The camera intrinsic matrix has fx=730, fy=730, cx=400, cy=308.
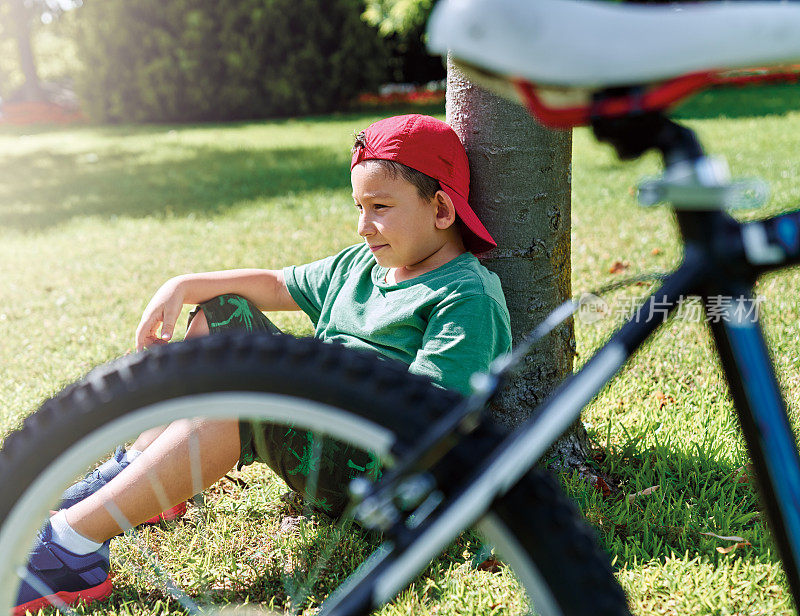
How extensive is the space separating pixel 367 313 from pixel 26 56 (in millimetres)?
27496

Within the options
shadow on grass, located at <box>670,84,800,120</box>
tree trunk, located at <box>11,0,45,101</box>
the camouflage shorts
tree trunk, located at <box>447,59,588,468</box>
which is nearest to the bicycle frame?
the camouflage shorts

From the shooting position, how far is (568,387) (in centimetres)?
91

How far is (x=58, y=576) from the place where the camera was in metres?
1.64

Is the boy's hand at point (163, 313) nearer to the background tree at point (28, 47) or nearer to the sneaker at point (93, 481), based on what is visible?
the sneaker at point (93, 481)

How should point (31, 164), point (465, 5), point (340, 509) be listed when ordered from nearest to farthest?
point (465, 5) → point (340, 509) → point (31, 164)

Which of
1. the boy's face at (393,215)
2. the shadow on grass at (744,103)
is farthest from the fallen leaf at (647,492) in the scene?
the shadow on grass at (744,103)

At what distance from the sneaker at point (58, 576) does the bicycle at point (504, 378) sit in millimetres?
684

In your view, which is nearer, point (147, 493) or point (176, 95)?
point (147, 493)

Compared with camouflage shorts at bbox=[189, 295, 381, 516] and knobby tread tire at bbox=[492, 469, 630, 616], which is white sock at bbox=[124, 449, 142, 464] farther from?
knobby tread tire at bbox=[492, 469, 630, 616]

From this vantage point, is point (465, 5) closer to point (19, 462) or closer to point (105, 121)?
point (19, 462)

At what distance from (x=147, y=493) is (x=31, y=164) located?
9.75 m

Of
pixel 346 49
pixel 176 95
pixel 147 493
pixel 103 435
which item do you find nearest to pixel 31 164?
pixel 176 95

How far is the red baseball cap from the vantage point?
177 cm

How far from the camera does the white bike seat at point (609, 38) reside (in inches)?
32.8
